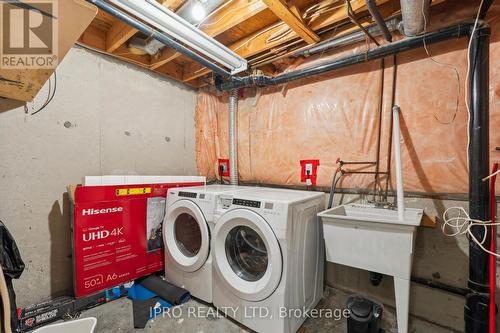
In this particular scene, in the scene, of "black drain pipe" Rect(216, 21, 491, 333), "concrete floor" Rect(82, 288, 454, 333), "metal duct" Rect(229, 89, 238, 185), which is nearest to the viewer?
"black drain pipe" Rect(216, 21, 491, 333)

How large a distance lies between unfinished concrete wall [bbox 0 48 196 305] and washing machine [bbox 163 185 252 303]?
741mm

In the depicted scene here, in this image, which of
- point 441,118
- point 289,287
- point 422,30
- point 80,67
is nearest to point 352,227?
point 289,287

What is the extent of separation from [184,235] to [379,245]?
164 cm

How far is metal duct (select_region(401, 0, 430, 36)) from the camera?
1.21 m

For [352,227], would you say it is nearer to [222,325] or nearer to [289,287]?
[289,287]

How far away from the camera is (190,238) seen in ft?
7.02

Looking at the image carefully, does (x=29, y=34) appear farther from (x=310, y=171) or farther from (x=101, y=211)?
(x=310, y=171)

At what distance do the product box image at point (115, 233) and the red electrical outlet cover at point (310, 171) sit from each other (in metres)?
1.34

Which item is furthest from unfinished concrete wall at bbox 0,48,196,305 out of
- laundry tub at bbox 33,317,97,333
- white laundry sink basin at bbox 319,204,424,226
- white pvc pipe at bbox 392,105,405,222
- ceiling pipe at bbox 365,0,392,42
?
white pvc pipe at bbox 392,105,405,222

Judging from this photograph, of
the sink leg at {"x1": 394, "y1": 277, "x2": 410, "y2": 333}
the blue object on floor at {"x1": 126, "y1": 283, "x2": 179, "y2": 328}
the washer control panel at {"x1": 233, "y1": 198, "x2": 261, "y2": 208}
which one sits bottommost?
the blue object on floor at {"x1": 126, "y1": 283, "x2": 179, "y2": 328}

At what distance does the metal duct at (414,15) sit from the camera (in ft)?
3.98

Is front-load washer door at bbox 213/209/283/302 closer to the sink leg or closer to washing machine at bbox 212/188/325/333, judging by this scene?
washing machine at bbox 212/188/325/333

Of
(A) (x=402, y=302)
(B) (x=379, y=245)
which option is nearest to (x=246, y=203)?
(B) (x=379, y=245)

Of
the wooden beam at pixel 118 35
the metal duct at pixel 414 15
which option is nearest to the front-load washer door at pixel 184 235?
the wooden beam at pixel 118 35
